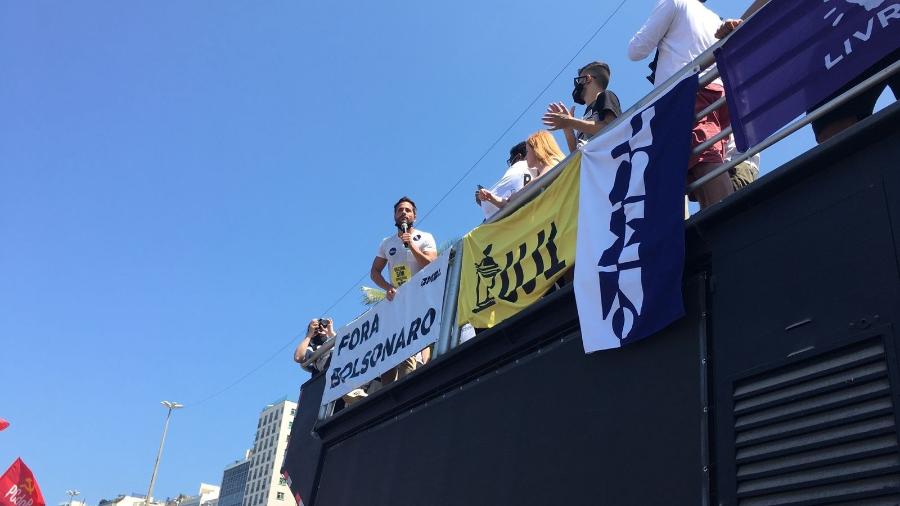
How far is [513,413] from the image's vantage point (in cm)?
421

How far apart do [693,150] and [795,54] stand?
0.67 m

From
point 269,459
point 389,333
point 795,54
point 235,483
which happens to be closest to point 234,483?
point 235,483

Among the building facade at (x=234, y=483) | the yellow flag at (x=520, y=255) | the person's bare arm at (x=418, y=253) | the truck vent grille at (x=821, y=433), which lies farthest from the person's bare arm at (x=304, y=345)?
the building facade at (x=234, y=483)

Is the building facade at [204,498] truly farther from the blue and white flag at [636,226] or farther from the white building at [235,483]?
the blue and white flag at [636,226]

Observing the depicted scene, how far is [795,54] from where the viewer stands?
3.23m

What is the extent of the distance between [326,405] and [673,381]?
15.6 ft

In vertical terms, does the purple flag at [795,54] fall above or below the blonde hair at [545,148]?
below

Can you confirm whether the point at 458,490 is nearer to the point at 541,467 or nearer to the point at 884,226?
the point at 541,467

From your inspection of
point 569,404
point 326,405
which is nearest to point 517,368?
point 569,404

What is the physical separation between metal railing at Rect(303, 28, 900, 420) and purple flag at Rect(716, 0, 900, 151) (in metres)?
0.06

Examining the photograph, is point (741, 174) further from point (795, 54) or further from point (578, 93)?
point (578, 93)

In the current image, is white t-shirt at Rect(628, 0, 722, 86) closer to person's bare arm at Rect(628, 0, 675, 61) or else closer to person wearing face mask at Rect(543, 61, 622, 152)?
person's bare arm at Rect(628, 0, 675, 61)

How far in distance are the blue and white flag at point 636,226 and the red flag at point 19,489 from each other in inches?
394

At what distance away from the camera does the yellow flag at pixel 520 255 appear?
4406mm
